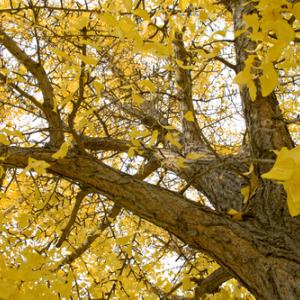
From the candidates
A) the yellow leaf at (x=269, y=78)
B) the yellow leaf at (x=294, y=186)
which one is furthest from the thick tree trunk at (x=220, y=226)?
the yellow leaf at (x=294, y=186)

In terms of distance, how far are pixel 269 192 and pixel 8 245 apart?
5.04ft

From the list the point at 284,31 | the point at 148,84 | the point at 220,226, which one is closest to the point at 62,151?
the point at 148,84

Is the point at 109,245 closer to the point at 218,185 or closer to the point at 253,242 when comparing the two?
the point at 218,185

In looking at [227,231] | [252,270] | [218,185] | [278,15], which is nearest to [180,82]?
[218,185]

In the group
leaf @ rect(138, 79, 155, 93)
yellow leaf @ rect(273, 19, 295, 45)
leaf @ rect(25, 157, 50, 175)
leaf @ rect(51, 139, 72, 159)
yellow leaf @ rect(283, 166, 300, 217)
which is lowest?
yellow leaf @ rect(283, 166, 300, 217)

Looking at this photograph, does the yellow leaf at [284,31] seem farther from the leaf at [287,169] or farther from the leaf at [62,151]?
the leaf at [62,151]

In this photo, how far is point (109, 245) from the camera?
4090 millimetres

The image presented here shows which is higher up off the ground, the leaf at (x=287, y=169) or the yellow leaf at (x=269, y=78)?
the yellow leaf at (x=269, y=78)

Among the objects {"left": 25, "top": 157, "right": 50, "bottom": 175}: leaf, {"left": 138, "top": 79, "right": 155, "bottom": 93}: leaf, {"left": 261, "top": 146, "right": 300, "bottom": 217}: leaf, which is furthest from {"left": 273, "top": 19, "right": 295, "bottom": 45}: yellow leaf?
{"left": 25, "top": 157, "right": 50, "bottom": 175}: leaf

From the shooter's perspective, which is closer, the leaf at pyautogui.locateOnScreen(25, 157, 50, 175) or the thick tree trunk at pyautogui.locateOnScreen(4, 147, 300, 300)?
the leaf at pyautogui.locateOnScreen(25, 157, 50, 175)

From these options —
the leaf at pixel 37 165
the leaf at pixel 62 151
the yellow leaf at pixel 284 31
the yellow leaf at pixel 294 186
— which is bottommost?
the yellow leaf at pixel 294 186

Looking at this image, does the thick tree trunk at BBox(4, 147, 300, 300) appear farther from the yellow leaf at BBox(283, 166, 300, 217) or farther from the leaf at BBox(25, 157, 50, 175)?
the yellow leaf at BBox(283, 166, 300, 217)

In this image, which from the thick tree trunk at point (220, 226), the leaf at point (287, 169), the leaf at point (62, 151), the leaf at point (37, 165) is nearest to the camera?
the leaf at point (287, 169)

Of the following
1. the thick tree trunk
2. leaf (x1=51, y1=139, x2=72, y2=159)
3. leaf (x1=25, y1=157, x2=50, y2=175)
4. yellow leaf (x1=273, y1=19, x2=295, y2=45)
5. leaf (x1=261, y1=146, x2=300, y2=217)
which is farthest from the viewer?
the thick tree trunk
